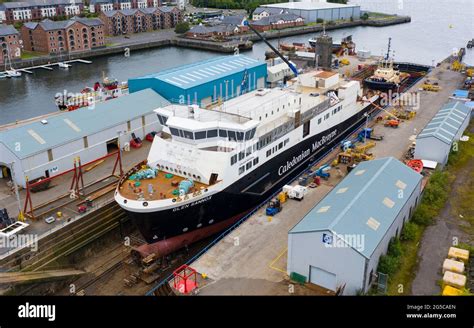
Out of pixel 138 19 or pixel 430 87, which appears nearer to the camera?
pixel 430 87

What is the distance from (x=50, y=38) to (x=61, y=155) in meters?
57.4

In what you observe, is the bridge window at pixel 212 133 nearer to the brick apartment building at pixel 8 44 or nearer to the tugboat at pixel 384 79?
the tugboat at pixel 384 79

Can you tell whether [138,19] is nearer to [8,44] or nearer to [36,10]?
[36,10]

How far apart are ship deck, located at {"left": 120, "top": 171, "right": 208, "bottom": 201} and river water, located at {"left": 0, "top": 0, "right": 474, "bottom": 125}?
3218cm

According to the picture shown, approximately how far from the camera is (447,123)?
110ft

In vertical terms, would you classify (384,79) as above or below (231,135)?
below

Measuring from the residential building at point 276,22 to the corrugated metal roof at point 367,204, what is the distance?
8521cm

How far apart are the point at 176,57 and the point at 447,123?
6136 cm

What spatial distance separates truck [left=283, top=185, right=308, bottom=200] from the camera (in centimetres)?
2573

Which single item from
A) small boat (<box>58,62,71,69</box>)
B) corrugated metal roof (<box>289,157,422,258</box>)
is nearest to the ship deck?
corrugated metal roof (<box>289,157,422,258</box>)

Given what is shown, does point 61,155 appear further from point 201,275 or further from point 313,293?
point 313,293

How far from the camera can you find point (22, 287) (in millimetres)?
21766

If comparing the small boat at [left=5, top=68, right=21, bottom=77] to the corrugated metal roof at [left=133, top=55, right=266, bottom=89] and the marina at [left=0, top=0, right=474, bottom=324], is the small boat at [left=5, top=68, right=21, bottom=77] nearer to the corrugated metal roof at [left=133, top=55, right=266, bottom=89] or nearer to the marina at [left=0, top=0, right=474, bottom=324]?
the marina at [left=0, top=0, right=474, bottom=324]

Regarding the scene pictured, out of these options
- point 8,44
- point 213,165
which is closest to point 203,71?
point 213,165
